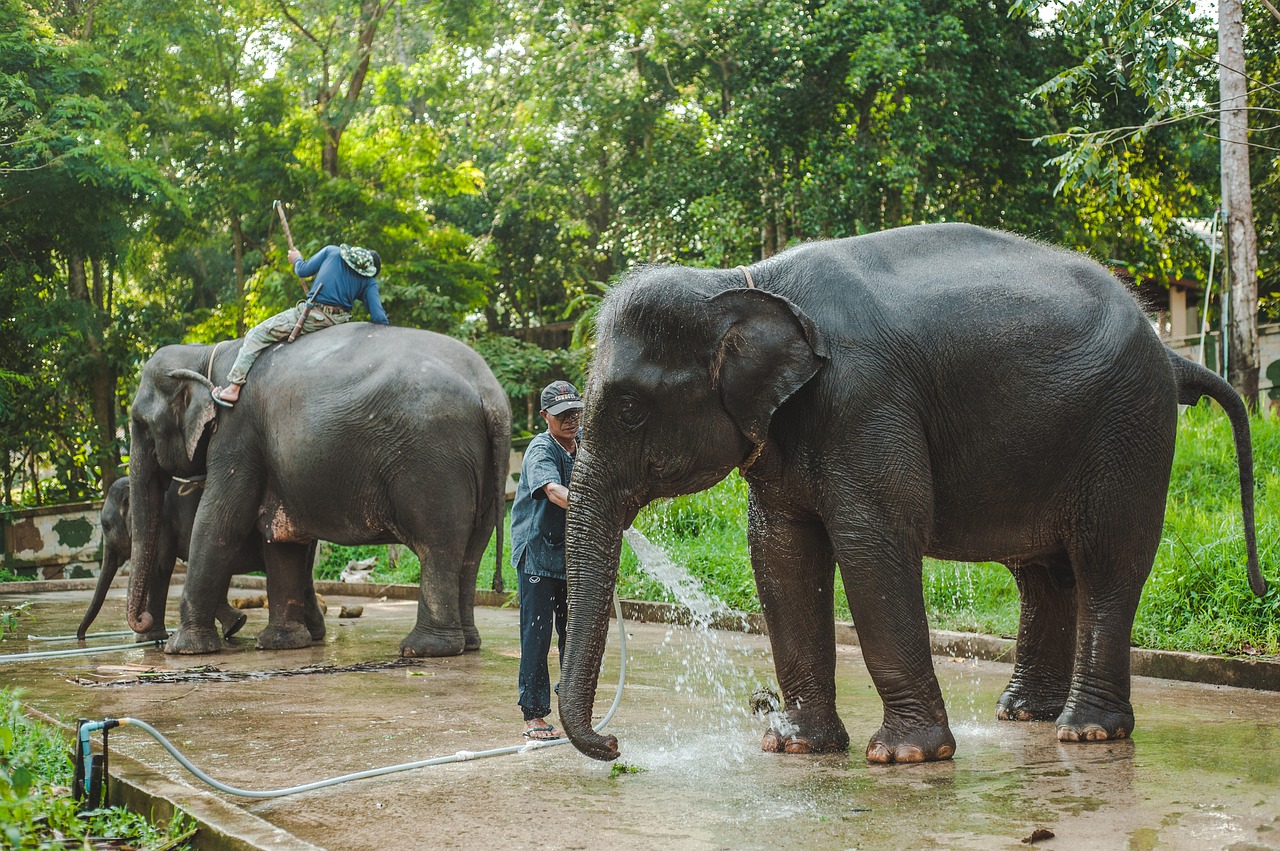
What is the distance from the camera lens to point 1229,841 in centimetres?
340

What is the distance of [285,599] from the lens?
30.7 ft

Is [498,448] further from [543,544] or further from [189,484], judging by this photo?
[543,544]

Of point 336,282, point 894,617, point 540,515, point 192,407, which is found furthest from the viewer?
point 336,282

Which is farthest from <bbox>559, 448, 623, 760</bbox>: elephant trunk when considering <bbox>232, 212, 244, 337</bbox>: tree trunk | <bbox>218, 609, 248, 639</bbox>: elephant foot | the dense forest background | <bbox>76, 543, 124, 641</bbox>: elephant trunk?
<bbox>232, 212, 244, 337</bbox>: tree trunk

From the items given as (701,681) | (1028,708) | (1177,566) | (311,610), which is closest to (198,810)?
(1028,708)

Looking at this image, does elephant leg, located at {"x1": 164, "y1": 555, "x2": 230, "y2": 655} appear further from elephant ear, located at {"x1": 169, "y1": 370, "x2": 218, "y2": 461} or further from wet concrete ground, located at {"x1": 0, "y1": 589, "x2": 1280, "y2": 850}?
wet concrete ground, located at {"x1": 0, "y1": 589, "x2": 1280, "y2": 850}

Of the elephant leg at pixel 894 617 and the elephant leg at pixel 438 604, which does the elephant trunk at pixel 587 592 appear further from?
the elephant leg at pixel 438 604

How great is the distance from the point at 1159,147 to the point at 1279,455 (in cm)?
909

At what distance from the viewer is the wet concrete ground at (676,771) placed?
144 inches

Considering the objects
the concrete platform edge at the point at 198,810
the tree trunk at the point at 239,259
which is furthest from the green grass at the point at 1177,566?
the tree trunk at the point at 239,259

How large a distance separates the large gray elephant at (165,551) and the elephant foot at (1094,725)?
630 cm

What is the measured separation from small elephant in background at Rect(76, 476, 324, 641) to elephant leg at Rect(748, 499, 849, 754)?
547 cm

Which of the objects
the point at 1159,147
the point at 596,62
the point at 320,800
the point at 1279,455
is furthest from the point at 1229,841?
the point at 596,62

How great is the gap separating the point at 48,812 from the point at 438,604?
4.61 meters
